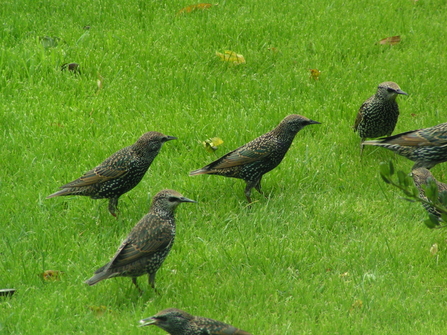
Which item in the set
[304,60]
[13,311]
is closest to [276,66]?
[304,60]

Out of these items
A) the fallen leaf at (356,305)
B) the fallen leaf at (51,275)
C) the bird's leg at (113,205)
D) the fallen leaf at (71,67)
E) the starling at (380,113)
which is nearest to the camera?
the fallen leaf at (356,305)

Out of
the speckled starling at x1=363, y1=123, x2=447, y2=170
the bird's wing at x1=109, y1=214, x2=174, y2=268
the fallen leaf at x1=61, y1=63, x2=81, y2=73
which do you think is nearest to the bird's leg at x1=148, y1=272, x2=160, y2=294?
the bird's wing at x1=109, y1=214, x2=174, y2=268

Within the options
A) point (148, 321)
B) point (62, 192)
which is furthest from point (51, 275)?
point (148, 321)

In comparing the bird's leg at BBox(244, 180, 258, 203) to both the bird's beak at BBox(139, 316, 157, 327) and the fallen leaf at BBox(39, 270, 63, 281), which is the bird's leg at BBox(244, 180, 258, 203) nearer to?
the fallen leaf at BBox(39, 270, 63, 281)

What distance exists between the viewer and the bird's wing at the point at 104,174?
265 inches

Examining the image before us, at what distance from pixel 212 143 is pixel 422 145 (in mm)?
2504

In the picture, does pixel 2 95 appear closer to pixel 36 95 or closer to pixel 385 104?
pixel 36 95

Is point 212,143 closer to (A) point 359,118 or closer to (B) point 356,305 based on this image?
(A) point 359,118

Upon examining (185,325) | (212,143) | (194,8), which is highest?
(194,8)

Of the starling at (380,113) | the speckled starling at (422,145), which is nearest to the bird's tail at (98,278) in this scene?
the speckled starling at (422,145)

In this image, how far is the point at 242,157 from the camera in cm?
721

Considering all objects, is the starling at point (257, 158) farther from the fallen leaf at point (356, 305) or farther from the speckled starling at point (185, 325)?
the speckled starling at point (185, 325)

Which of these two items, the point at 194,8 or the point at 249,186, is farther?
the point at 194,8

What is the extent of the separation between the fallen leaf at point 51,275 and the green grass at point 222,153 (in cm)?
10
